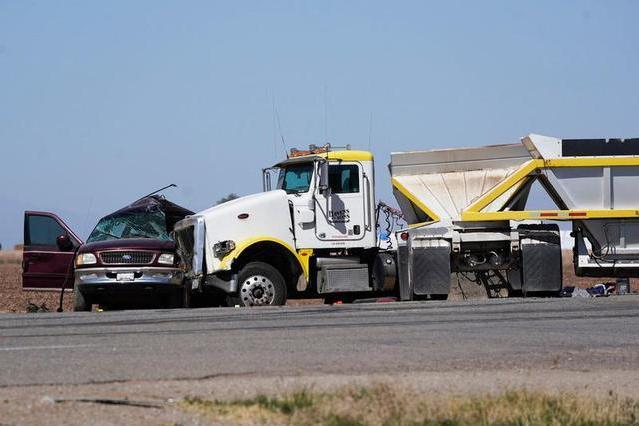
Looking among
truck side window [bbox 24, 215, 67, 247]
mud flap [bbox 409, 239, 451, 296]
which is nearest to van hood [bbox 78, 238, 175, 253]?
truck side window [bbox 24, 215, 67, 247]

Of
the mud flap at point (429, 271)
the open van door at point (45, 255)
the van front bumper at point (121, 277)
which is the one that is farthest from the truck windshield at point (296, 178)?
the open van door at point (45, 255)

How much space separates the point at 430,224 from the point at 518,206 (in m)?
1.72

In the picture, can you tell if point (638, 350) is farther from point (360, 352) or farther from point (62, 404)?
point (62, 404)

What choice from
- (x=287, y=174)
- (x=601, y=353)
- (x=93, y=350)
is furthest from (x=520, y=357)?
(x=287, y=174)

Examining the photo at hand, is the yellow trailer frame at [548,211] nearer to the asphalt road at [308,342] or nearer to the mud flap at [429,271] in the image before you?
the mud flap at [429,271]

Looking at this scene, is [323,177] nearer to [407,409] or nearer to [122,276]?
[122,276]

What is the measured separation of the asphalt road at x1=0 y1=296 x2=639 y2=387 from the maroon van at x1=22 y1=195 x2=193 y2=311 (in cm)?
249

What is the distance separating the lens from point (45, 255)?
22.0 metres

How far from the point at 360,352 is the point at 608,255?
471 inches

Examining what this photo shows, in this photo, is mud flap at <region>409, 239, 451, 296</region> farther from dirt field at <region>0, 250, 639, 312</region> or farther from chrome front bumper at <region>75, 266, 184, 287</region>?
chrome front bumper at <region>75, 266, 184, 287</region>

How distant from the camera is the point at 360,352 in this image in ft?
38.3

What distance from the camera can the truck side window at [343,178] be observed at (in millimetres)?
22047

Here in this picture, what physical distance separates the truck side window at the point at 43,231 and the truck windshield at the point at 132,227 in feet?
2.15

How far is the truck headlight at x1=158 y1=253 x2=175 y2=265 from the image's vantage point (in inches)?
803
